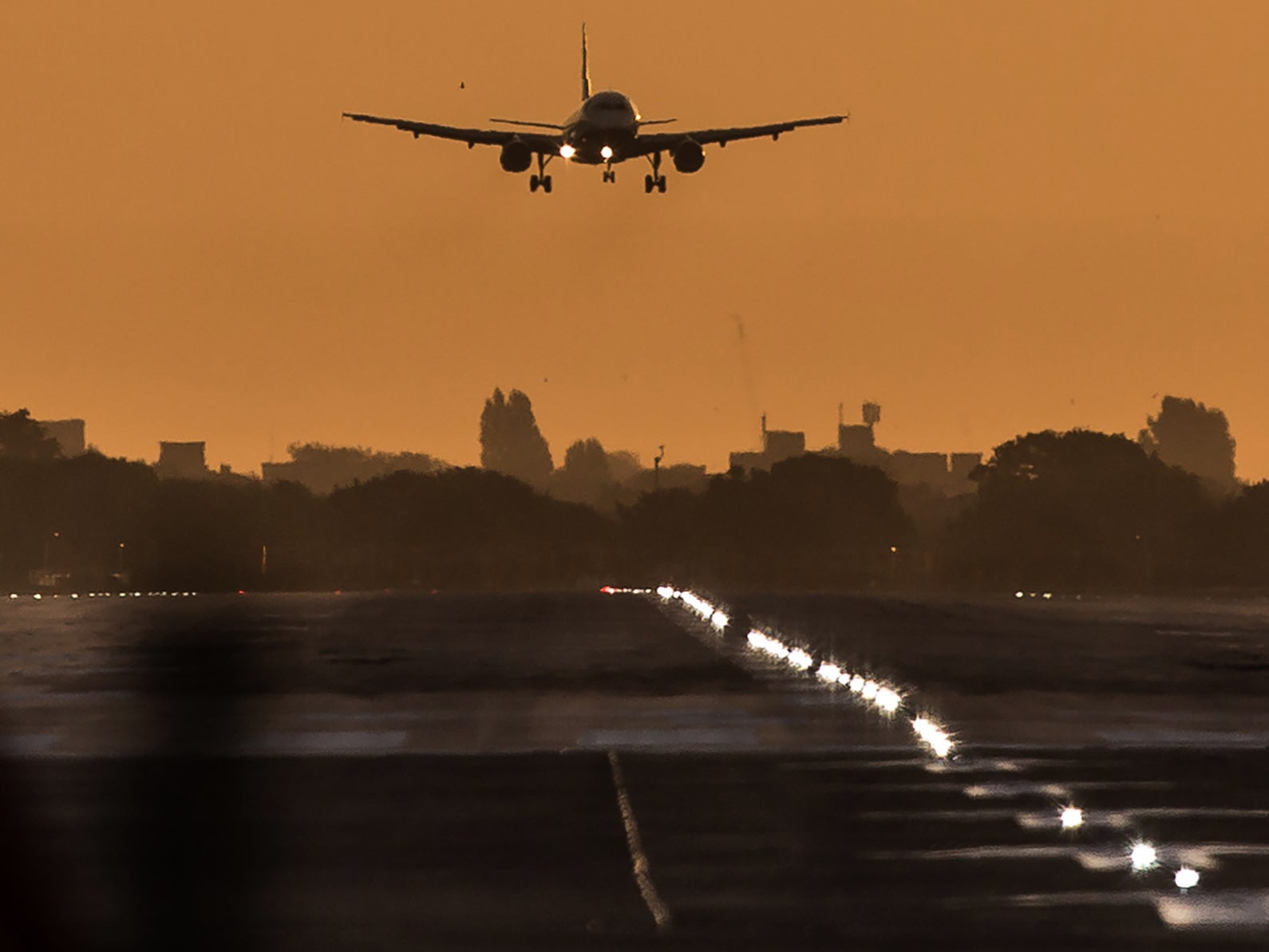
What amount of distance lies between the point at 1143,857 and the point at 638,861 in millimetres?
5218

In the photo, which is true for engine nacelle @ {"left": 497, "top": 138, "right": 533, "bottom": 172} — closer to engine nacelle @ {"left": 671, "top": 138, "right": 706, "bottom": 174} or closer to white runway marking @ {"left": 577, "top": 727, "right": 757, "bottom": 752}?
engine nacelle @ {"left": 671, "top": 138, "right": 706, "bottom": 174}

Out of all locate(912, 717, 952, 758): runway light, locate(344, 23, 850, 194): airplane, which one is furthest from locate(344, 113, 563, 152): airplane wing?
locate(912, 717, 952, 758): runway light

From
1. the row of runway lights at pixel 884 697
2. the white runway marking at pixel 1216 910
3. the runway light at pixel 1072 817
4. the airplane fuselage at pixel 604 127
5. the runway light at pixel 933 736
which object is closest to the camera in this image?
the white runway marking at pixel 1216 910

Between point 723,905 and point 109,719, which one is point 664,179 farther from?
point 723,905

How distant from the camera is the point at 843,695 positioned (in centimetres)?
4762

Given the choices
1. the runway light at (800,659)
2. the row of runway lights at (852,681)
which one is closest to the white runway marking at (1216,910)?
the row of runway lights at (852,681)

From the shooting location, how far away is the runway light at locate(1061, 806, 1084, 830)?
25281 mm

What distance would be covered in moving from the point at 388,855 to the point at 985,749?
1480 cm

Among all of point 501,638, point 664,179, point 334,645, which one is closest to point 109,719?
point 334,645

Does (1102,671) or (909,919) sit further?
(1102,671)

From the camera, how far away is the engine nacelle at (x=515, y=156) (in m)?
74.4

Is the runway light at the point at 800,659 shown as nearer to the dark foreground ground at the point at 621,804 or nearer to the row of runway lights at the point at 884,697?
the row of runway lights at the point at 884,697

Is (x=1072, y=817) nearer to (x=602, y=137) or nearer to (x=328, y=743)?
(x=328, y=743)

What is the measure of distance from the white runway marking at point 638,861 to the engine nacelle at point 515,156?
4539 centimetres
